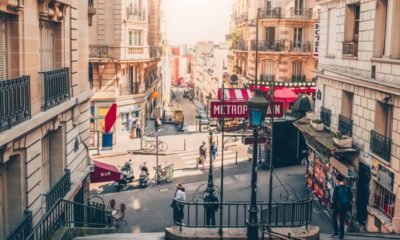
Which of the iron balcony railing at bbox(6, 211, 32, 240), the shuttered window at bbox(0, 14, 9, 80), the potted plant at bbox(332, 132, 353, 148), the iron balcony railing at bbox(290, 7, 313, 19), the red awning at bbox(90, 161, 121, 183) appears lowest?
the red awning at bbox(90, 161, 121, 183)

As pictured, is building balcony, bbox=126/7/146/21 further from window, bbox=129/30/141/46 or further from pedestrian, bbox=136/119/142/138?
pedestrian, bbox=136/119/142/138

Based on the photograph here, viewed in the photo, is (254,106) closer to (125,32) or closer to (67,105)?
(67,105)

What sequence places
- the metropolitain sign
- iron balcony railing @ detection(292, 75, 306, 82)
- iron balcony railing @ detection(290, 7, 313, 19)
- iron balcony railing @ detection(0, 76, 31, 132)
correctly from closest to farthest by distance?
iron balcony railing @ detection(0, 76, 31, 132) < the metropolitain sign < iron balcony railing @ detection(290, 7, 313, 19) < iron balcony railing @ detection(292, 75, 306, 82)

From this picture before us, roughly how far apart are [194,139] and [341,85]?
862 inches

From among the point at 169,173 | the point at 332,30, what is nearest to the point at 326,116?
the point at 332,30

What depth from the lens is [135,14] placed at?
40375mm

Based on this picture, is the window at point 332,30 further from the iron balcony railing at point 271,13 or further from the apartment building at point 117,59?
the iron balcony railing at point 271,13

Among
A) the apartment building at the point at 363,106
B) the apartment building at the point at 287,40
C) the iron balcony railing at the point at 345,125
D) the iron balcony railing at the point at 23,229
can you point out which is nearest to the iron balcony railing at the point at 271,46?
the apartment building at the point at 287,40

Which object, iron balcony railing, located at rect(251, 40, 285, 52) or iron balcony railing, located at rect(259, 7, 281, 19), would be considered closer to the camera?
iron balcony railing, located at rect(251, 40, 285, 52)

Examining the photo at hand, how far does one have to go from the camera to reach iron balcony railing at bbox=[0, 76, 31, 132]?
33.0 feet

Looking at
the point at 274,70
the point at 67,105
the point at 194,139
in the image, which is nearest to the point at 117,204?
the point at 67,105

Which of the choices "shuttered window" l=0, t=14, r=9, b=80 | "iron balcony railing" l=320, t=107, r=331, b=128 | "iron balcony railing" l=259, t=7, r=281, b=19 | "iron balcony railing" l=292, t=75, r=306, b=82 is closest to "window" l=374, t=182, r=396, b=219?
"iron balcony railing" l=320, t=107, r=331, b=128

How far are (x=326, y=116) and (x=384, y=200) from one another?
6267 millimetres

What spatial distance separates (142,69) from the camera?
1654 inches
